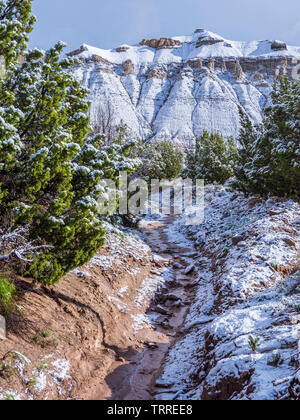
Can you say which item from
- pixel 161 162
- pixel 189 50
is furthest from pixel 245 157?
pixel 189 50

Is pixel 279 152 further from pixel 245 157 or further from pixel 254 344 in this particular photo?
pixel 254 344

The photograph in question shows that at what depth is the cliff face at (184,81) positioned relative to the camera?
269 feet

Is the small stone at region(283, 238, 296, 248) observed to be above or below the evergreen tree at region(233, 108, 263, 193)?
below

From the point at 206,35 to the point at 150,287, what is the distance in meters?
152

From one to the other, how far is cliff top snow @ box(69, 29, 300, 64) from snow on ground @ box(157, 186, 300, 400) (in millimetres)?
119988

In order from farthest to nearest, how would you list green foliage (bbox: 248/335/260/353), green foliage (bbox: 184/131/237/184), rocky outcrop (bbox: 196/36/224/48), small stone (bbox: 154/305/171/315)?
rocky outcrop (bbox: 196/36/224/48), green foliage (bbox: 184/131/237/184), small stone (bbox: 154/305/171/315), green foliage (bbox: 248/335/260/353)

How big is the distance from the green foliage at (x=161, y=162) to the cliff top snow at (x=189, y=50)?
9704cm

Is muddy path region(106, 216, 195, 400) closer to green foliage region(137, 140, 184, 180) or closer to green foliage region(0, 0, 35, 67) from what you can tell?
green foliage region(0, 0, 35, 67)

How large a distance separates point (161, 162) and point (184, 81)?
80.8m

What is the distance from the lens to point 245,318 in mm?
5293

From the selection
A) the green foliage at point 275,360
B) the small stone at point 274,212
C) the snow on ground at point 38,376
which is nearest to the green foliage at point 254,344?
the green foliage at point 275,360

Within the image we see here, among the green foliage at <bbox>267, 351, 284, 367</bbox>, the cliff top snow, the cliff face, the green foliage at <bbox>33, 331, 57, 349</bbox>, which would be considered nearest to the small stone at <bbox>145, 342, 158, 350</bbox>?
the green foliage at <bbox>33, 331, 57, 349</bbox>

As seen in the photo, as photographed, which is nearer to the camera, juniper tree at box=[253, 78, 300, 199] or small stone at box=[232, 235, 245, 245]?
small stone at box=[232, 235, 245, 245]

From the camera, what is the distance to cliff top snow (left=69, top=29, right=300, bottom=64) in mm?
119625
